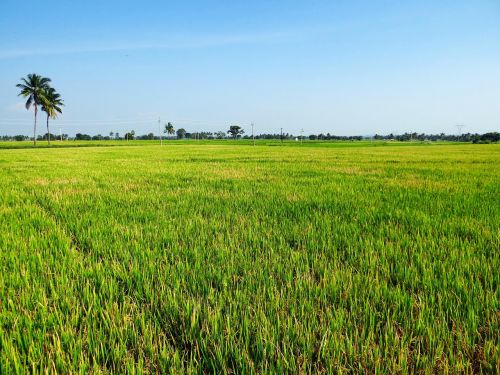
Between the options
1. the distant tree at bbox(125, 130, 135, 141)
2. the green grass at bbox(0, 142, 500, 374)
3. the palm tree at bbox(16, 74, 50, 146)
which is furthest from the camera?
the distant tree at bbox(125, 130, 135, 141)


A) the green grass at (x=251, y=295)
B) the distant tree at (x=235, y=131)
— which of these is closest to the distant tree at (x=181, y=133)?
the distant tree at (x=235, y=131)

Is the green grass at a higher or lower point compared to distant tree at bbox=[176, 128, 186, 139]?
lower

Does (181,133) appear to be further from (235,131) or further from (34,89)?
(34,89)

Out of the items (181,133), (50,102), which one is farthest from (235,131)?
(50,102)

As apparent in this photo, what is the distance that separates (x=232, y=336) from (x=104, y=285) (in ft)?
4.00

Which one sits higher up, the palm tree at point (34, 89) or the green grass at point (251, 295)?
the palm tree at point (34, 89)

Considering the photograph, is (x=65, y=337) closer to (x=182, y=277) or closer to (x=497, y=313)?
(x=182, y=277)

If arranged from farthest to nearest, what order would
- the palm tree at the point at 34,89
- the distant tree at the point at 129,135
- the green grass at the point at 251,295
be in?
1. the distant tree at the point at 129,135
2. the palm tree at the point at 34,89
3. the green grass at the point at 251,295

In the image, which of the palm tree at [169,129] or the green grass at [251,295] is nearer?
the green grass at [251,295]

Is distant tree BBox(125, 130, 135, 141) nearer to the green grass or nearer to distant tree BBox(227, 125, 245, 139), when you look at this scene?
distant tree BBox(227, 125, 245, 139)

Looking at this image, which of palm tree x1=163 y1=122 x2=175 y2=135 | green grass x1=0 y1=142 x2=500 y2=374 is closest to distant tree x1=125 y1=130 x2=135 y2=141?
palm tree x1=163 y1=122 x2=175 y2=135

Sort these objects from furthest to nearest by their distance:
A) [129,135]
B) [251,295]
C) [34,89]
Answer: [129,135] < [34,89] < [251,295]

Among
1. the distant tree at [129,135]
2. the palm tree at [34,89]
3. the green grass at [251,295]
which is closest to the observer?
the green grass at [251,295]

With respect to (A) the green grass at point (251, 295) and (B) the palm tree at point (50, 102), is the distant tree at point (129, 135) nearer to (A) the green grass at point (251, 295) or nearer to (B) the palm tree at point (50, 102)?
(B) the palm tree at point (50, 102)
